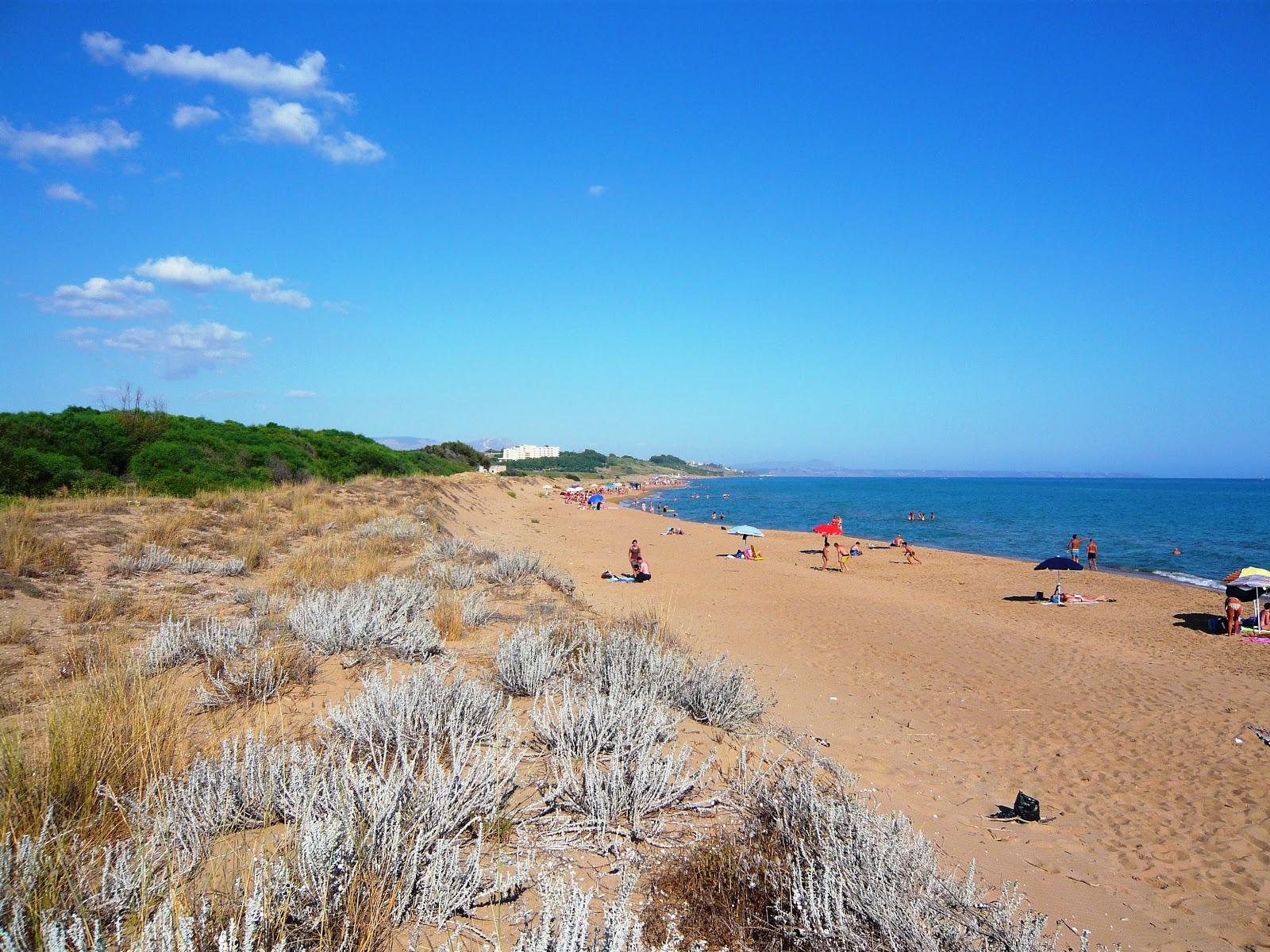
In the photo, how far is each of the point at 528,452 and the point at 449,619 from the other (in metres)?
156

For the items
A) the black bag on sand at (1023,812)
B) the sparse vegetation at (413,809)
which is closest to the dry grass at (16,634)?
the sparse vegetation at (413,809)

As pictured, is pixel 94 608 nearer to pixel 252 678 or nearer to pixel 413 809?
pixel 252 678

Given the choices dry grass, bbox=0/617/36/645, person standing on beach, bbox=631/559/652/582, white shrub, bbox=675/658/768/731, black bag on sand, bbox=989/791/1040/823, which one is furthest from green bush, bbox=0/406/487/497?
black bag on sand, bbox=989/791/1040/823

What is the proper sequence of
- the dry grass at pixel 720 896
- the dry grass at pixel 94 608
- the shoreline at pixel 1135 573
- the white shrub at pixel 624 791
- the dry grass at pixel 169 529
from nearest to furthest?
the dry grass at pixel 720 896, the white shrub at pixel 624 791, the dry grass at pixel 94 608, the dry grass at pixel 169 529, the shoreline at pixel 1135 573

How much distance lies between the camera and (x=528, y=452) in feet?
528

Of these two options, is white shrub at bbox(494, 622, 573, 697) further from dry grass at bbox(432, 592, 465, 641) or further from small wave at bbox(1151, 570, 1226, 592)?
small wave at bbox(1151, 570, 1226, 592)

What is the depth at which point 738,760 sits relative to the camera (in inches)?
185

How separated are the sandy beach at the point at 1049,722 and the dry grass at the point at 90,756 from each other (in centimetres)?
470

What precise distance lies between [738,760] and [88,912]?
3647 millimetres

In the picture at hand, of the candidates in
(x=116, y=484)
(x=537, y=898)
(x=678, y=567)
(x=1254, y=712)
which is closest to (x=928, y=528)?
(x=678, y=567)

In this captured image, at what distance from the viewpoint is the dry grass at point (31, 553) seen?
304 inches

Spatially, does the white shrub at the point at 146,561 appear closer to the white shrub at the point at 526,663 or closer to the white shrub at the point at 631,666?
the white shrub at the point at 526,663

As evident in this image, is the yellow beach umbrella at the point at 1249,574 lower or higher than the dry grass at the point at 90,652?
lower

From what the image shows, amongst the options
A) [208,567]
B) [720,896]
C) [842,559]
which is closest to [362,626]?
[720,896]
